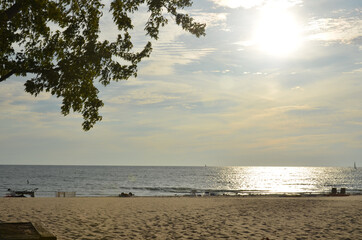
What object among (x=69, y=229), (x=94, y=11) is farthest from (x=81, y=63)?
(x=69, y=229)

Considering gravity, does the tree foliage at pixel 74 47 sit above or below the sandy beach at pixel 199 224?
above

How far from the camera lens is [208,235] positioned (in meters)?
14.8

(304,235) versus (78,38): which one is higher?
(78,38)

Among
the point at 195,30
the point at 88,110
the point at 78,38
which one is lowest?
the point at 88,110

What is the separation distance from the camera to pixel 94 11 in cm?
1139

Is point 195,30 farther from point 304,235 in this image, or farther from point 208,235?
point 304,235

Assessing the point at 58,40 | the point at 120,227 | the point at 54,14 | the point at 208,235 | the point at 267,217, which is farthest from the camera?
the point at 267,217

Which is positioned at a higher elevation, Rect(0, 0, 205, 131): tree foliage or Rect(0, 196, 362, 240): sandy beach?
Rect(0, 0, 205, 131): tree foliage

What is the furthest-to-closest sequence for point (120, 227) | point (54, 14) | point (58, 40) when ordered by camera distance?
1. point (120, 227)
2. point (58, 40)
3. point (54, 14)

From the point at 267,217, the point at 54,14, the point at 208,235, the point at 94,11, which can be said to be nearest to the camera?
the point at 54,14

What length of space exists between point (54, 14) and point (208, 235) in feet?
32.4

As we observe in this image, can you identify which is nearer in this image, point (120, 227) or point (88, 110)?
point (88, 110)

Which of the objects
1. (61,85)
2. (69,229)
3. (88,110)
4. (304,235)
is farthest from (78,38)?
(304,235)

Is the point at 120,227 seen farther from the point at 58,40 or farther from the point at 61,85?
the point at 58,40
